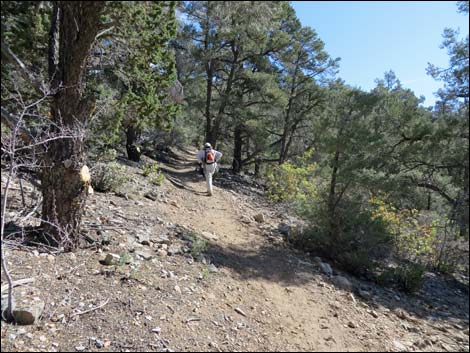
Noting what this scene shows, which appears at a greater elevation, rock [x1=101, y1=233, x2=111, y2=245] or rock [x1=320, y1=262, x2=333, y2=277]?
rock [x1=101, y1=233, x2=111, y2=245]

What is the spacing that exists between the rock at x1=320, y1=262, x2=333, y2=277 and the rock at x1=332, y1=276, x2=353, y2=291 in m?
0.16

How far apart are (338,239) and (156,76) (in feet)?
17.1

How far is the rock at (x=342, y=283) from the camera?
617 centimetres

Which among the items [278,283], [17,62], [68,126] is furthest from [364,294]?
[17,62]

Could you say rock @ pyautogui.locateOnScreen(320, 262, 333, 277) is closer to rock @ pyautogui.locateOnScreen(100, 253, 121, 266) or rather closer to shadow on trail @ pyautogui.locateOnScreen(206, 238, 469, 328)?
shadow on trail @ pyautogui.locateOnScreen(206, 238, 469, 328)

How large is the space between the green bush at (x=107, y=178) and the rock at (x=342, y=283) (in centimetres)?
492

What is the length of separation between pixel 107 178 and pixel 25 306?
171 inches

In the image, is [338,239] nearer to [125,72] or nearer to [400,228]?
[400,228]

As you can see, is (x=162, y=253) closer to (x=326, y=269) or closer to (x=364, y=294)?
(x=326, y=269)

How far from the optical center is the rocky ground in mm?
3326

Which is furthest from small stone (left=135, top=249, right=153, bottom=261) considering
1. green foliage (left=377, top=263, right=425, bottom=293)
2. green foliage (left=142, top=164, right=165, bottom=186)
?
green foliage (left=142, top=164, right=165, bottom=186)

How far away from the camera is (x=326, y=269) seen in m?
6.77

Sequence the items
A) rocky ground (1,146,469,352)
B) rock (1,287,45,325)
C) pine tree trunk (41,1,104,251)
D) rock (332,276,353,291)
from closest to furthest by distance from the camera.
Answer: rock (1,287,45,325)
rocky ground (1,146,469,352)
pine tree trunk (41,1,104,251)
rock (332,276,353,291)

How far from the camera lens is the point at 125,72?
15.9 feet
